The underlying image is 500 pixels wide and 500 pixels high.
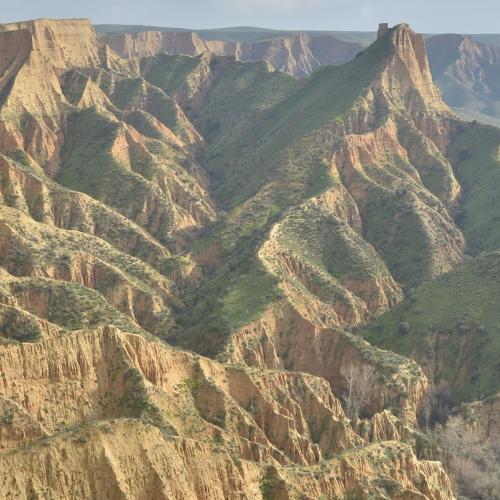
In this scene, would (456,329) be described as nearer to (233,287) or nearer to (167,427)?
(233,287)

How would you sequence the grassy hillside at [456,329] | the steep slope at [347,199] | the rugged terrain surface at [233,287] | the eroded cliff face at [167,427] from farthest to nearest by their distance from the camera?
the steep slope at [347,199] < the grassy hillside at [456,329] < the rugged terrain surface at [233,287] < the eroded cliff face at [167,427]

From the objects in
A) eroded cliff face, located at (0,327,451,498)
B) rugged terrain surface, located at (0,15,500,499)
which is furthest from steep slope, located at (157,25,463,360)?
eroded cliff face, located at (0,327,451,498)

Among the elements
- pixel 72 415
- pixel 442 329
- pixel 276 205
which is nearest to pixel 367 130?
pixel 276 205

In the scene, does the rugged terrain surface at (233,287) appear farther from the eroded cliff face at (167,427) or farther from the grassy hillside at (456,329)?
the grassy hillside at (456,329)

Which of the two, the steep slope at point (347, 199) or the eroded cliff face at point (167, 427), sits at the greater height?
the steep slope at point (347, 199)

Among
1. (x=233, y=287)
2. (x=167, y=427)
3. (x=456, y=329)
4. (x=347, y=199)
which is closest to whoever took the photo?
(x=167, y=427)

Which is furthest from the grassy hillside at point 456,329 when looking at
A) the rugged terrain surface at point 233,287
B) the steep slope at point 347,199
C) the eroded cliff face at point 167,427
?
the eroded cliff face at point 167,427

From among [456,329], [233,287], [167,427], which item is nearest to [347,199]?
[233,287]

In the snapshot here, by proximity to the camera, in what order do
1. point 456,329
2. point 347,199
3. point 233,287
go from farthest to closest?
point 347,199 < point 233,287 < point 456,329

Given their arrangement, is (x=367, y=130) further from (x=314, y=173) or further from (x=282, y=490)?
(x=282, y=490)
